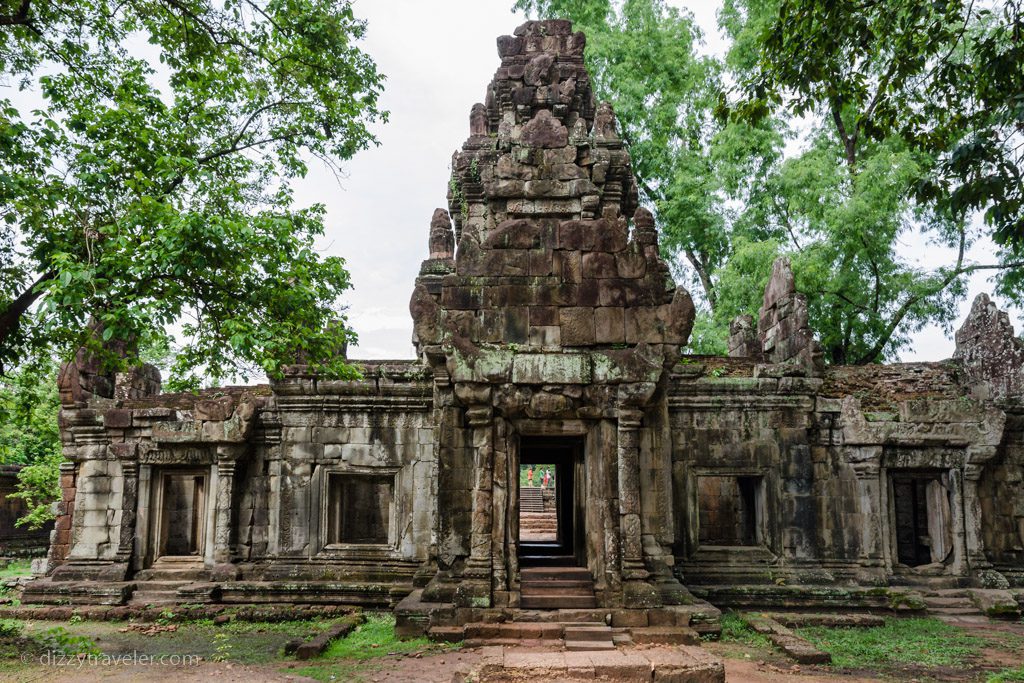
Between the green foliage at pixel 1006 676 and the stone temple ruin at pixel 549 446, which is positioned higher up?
the stone temple ruin at pixel 549 446

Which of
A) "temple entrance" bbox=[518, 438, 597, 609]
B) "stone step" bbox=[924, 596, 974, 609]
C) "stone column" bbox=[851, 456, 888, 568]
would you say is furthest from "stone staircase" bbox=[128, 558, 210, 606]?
"stone step" bbox=[924, 596, 974, 609]

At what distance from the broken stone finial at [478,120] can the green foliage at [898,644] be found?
9.84 meters

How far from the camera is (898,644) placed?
9227 mm

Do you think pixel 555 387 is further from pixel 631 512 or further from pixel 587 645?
pixel 587 645

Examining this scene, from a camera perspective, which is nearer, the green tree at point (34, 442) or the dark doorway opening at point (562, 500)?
the green tree at point (34, 442)

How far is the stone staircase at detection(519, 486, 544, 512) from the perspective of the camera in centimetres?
2672

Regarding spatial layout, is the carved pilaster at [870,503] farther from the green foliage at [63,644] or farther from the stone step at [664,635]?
the green foliage at [63,644]

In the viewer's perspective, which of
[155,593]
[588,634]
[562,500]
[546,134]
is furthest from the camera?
[562,500]

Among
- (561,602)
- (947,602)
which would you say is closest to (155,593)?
(561,602)

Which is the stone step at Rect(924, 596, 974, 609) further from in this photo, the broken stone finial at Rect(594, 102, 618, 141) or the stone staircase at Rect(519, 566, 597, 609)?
the broken stone finial at Rect(594, 102, 618, 141)

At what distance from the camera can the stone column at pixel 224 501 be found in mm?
11852

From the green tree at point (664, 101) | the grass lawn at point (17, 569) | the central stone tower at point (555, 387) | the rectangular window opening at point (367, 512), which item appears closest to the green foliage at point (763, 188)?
the green tree at point (664, 101)

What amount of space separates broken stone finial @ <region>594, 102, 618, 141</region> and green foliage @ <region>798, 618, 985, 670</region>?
8060 millimetres

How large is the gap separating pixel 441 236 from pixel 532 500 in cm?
1603
